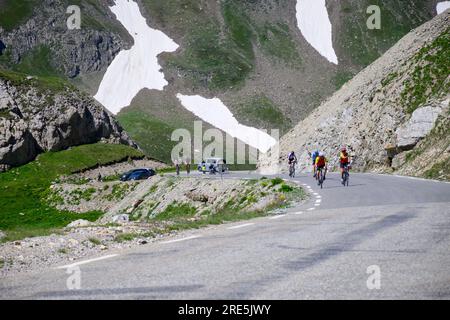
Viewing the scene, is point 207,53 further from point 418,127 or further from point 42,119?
point 418,127

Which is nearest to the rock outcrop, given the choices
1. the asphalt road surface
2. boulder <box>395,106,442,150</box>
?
boulder <box>395,106,442,150</box>

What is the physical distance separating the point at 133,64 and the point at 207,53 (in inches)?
890

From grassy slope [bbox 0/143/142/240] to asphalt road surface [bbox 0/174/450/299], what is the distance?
90.6ft

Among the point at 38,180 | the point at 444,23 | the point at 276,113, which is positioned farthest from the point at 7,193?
the point at 276,113

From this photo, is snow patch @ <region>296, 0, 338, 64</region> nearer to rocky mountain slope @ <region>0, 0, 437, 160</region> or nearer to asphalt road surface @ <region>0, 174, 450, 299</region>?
Result: rocky mountain slope @ <region>0, 0, 437, 160</region>

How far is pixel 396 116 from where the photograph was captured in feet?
170

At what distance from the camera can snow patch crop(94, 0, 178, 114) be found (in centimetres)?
14938

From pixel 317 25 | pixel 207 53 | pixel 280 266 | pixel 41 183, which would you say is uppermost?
pixel 317 25

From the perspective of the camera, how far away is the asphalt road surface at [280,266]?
307 inches

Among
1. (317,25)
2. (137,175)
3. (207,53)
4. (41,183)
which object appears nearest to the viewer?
(137,175)

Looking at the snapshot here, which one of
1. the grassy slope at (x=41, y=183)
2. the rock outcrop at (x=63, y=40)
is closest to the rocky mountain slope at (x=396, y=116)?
the grassy slope at (x=41, y=183)

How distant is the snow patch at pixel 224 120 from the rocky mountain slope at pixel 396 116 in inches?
2355

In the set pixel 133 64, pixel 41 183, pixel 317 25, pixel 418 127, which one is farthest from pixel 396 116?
pixel 317 25
